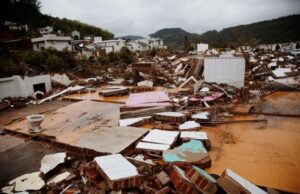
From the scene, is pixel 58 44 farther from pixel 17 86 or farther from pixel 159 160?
pixel 159 160

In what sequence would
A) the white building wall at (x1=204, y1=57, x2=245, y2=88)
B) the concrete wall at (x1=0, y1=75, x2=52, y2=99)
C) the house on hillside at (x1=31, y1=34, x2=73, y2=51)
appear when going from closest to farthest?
the white building wall at (x1=204, y1=57, x2=245, y2=88) < the concrete wall at (x1=0, y1=75, x2=52, y2=99) < the house on hillside at (x1=31, y1=34, x2=73, y2=51)

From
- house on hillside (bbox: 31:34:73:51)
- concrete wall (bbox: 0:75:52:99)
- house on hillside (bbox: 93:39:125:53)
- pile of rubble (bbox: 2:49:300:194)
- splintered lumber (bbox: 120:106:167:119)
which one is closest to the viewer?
pile of rubble (bbox: 2:49:300:194)

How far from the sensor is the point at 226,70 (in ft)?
32.5

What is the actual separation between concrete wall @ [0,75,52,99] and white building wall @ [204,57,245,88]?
9674 mm

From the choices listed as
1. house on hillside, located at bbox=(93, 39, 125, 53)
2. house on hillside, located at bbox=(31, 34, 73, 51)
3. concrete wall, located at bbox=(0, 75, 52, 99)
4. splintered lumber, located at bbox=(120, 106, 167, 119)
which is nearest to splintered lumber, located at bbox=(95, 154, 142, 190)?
splintered lumber, located at bbox=(120, 106, 167, 119)

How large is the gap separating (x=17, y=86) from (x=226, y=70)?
11.0m

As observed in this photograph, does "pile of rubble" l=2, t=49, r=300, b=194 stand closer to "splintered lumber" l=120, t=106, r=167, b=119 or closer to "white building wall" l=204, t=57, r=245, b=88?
"splintered lumber" l=120, t=106, r=167, b=119

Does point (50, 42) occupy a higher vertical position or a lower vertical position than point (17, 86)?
higher

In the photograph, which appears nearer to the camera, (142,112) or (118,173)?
(118,173)

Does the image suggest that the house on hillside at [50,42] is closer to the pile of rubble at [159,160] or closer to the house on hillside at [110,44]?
the house on hillside at [110,44]

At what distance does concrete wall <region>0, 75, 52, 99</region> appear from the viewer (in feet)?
37.8

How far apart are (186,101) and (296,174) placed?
4.63m

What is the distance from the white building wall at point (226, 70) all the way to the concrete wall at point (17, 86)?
9.67 m

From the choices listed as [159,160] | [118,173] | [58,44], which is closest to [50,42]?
[58,44]
